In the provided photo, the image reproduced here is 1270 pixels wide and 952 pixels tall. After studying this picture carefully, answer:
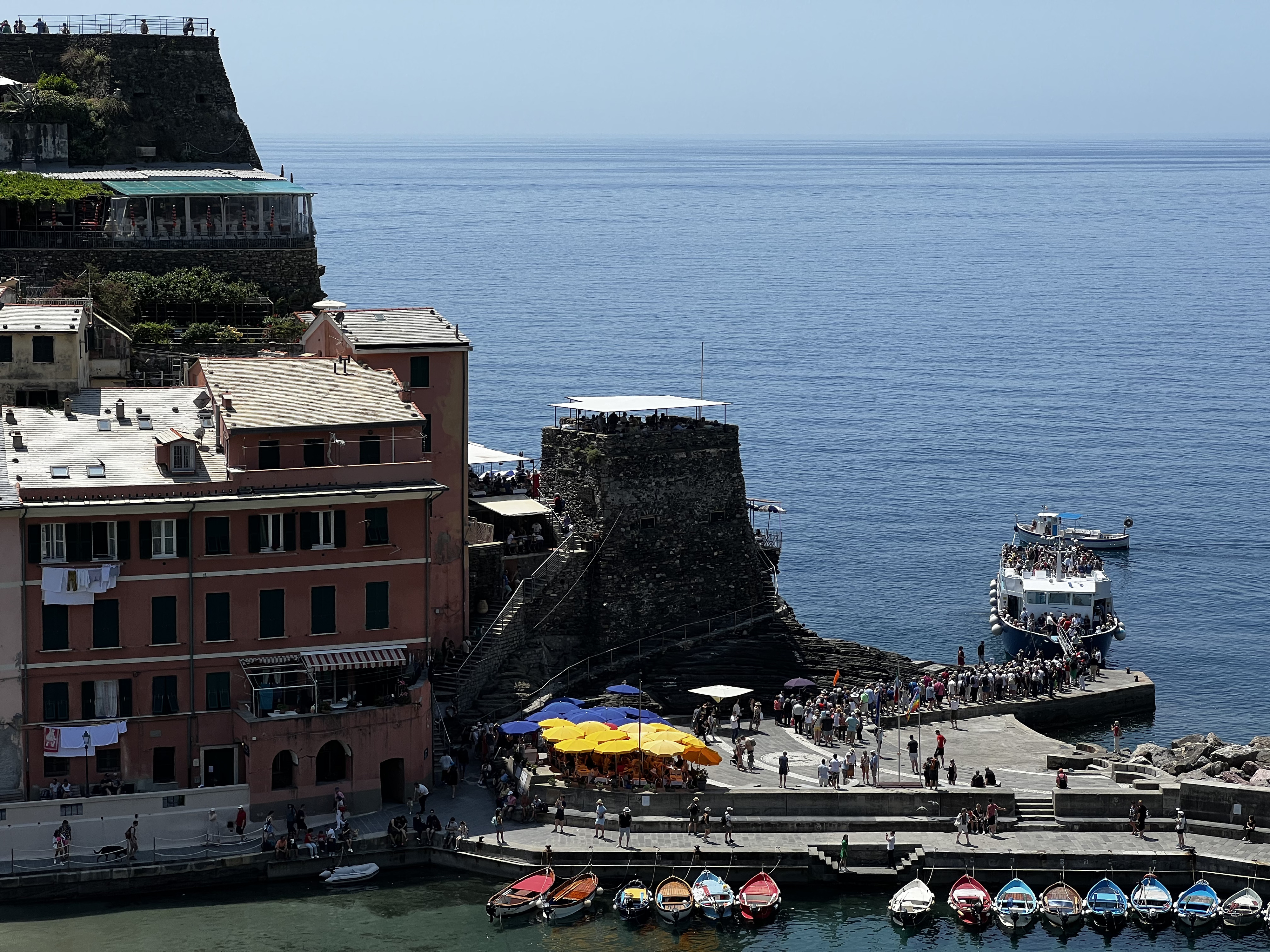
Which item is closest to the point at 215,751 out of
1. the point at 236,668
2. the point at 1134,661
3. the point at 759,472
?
the point at 236,668

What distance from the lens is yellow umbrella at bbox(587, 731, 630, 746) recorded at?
200 ft

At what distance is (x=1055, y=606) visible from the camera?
91.0 meters

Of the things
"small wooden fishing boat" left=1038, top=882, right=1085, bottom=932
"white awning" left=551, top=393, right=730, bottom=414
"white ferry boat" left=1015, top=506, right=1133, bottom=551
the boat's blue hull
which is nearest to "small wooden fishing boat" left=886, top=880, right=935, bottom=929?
"small wooden fishing boat" left=1038, top=882, right=1085, bottom=932

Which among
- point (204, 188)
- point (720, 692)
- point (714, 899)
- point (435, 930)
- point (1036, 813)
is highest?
point (204, 188)

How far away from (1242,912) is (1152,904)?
236cm

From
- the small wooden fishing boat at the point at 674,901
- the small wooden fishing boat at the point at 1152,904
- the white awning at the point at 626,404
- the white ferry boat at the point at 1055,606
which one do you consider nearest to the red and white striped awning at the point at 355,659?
the small wooden fishing boat at the point at 674,901

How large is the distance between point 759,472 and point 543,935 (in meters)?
70.2

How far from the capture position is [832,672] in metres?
78.5

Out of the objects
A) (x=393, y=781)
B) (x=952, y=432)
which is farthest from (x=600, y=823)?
(x=952, y=432)

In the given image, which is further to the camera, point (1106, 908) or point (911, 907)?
point (1106, 908)

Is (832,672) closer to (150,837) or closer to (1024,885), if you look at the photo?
(1024,885)

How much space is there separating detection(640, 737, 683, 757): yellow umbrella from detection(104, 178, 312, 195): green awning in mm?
37819

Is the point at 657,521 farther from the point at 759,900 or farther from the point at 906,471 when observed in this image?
the point at 906,471

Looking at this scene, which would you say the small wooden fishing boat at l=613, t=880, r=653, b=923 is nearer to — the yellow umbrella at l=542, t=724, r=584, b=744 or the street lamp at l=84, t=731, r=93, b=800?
the yellow umbrella at l=542, t=724, r=584, b=744
